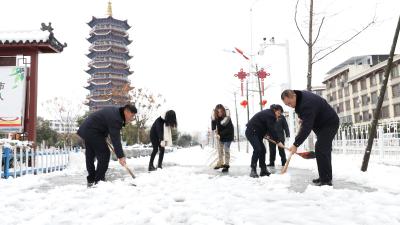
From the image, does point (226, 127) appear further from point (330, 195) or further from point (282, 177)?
point (330, 195)

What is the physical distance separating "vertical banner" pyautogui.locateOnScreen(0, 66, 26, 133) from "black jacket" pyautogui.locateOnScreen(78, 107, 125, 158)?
6855 mm

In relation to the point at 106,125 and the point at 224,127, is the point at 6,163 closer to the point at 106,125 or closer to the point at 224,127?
the point at 106,125

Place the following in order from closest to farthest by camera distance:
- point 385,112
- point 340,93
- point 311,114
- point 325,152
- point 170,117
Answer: point 311,114
point 325,152
point 170,117
point 385,112
point 340,93

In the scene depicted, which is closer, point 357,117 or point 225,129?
point 225,129

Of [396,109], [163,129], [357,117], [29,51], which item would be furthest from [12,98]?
[357,117]

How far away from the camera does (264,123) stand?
7.50 m

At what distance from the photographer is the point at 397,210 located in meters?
3.67

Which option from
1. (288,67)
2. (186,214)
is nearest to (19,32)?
(288,67)

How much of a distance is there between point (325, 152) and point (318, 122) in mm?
470

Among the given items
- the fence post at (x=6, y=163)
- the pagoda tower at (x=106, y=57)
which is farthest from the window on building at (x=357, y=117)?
the fence post at (x=6, y=163)

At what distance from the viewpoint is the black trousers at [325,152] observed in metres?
5.64

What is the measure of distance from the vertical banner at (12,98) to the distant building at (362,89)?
37.9m

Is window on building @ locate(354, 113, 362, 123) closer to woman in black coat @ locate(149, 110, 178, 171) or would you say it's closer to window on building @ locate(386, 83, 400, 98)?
window on building @ locate(386, 83, 400, 98)

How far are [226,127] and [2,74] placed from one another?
8.12 metres
